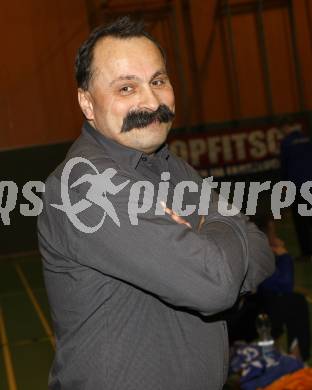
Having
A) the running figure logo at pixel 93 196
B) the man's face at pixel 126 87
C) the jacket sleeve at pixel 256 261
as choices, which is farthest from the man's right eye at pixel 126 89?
the jacket sleeve at pixel 256 261

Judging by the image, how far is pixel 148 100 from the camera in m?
1.83

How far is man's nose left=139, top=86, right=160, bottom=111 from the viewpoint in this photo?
1824 millimetres

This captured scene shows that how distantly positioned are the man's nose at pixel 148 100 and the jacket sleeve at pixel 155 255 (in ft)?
0.98

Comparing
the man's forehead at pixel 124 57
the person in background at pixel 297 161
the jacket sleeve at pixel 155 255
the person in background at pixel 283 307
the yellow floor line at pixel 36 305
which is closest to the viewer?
the jacket sleeve at pixel 155 255

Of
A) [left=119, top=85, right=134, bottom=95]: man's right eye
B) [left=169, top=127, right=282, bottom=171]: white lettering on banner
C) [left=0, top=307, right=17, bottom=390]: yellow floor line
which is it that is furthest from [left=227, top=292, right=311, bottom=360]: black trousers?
[left=169, top=127, right=282, bottom=171]: white lettering on banner

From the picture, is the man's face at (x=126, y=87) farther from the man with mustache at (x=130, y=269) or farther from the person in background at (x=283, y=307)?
the person in background at (x=283, y=307)

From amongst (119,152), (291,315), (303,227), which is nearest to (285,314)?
(291,315)

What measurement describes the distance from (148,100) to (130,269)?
543 mm

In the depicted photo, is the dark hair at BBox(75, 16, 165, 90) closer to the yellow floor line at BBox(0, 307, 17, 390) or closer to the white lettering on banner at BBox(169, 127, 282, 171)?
the yellow floor line at BBox(0, 307, 17, 390)

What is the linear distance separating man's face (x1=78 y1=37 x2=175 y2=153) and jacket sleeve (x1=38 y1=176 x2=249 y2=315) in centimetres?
24

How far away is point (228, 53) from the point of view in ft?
48.7

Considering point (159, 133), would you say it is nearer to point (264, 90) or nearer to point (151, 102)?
point (151, 102)

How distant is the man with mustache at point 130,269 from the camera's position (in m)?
1.63

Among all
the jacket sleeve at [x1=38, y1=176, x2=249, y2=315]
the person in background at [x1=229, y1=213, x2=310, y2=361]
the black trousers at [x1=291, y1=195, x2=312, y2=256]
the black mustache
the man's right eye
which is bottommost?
the black trousers at [x1=291, y1=195, x2=312, y2=256]
